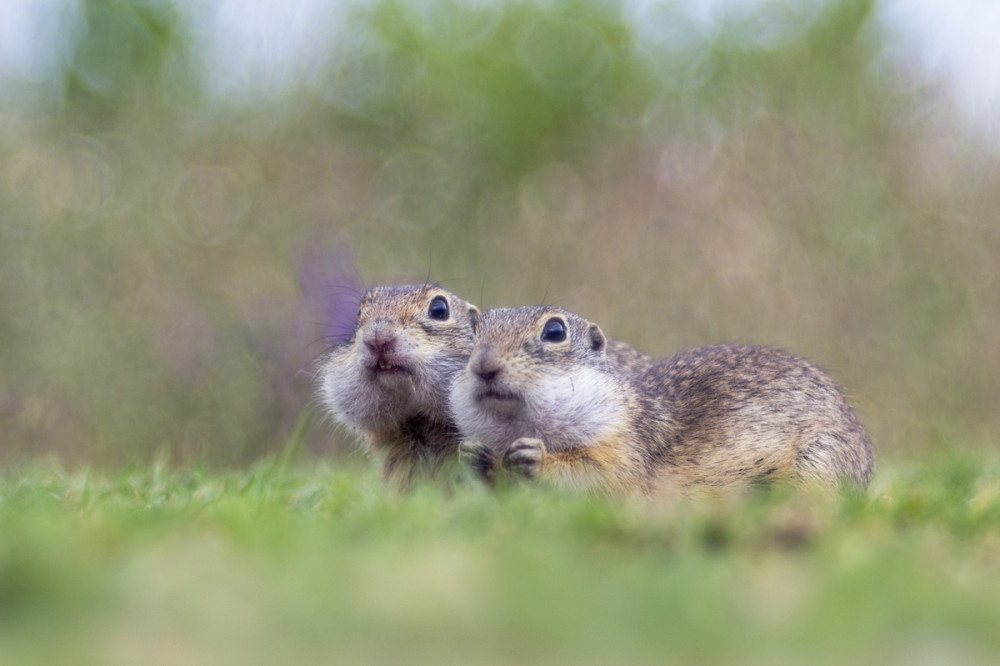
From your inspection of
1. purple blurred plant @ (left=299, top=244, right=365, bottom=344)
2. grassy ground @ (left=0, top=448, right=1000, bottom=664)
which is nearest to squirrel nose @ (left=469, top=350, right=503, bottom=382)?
grassy ground @ (left=0, top=448, right=1000, bottom=664)

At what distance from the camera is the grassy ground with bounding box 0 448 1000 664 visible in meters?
1.84

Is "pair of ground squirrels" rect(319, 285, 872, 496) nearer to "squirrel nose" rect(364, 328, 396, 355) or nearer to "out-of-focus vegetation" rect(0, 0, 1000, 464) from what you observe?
"squirrel nose" rect(364, 328, 396, 355)

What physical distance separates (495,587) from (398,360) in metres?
2.26

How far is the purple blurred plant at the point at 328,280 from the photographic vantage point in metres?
7.34

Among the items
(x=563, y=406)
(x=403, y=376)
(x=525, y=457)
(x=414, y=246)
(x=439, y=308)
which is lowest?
(x=525, y=457)

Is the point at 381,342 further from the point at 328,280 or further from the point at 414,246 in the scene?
the point at 414,246

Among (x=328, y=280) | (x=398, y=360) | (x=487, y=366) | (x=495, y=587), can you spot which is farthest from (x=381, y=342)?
(x=328, y=280)

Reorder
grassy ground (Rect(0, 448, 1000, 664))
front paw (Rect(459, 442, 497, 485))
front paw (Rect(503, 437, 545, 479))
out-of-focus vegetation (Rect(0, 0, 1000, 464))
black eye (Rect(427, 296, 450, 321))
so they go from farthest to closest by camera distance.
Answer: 1. out-of-focus vegetation (Rect(0, 0, 1000, 464))
2. black eye (Rect(427, 296, 450, 321))
3. front paw (Rect(459, 442, 497, 485))
4. front paw (Rect(503, 437, 545, 479))
5. grassy ground (Rect(0, 448, 1000, 664))

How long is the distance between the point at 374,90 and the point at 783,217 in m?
4.99

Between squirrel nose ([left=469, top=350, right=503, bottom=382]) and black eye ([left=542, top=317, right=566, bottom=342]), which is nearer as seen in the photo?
squirrel nose ([left=469, top=350, right=503, bottom=382])

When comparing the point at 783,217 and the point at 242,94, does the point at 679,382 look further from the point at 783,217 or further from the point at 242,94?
the point at 242,94

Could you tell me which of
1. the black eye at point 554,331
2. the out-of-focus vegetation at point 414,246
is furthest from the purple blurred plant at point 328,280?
the black eye at point 554,331

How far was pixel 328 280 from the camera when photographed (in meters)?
7.96

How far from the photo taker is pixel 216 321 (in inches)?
332
